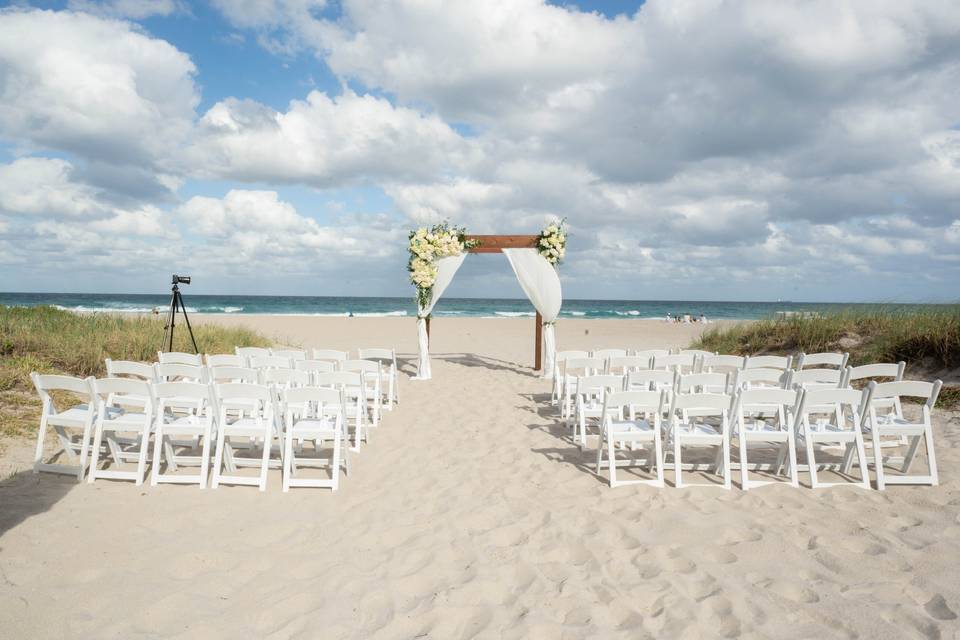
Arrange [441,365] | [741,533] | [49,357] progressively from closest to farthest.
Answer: [741,533], [49,357], [441,365]

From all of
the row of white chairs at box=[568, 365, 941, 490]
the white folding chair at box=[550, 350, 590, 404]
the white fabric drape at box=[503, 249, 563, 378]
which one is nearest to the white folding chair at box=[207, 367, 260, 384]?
the row of white chairs at box=[568, 365, 941, 490]

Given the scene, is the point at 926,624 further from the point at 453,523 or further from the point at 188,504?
the point at 188,504

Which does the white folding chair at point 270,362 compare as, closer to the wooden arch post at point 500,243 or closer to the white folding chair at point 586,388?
the white folding chair at point 586,388

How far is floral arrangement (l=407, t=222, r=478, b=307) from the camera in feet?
33.4

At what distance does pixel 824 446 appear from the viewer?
18.4 feet

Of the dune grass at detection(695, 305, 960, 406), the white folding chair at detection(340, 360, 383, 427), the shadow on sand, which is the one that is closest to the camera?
the shadow on sand

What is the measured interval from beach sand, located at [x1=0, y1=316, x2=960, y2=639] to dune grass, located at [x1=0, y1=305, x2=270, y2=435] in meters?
1.19

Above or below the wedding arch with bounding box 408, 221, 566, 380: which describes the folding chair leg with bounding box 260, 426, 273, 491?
below

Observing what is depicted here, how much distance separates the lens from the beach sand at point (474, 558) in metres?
2.70

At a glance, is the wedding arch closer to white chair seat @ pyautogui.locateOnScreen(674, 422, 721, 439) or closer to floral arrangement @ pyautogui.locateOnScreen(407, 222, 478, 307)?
floral arrangement @ pyautogui.locateOnScreen(407, 222, 478, 307)

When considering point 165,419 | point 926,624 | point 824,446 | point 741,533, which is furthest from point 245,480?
point 824,446

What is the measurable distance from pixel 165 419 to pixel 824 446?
6.42 m

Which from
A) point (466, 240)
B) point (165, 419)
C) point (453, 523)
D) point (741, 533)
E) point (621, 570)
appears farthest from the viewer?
point (466, 240)

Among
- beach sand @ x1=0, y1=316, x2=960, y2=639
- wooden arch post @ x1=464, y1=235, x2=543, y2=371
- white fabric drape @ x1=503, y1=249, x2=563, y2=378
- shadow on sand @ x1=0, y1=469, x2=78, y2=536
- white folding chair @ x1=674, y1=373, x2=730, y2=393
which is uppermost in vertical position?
wooden arch post @ x1=464, y1=235, x2=543, y2=371
